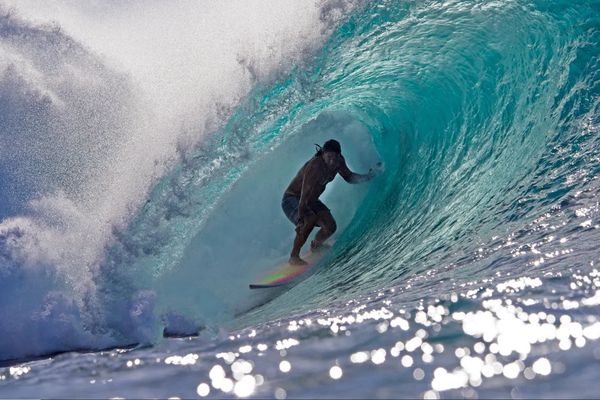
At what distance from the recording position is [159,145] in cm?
975

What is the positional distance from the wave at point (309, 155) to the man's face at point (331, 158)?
1.07 m

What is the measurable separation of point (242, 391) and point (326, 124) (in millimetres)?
6336

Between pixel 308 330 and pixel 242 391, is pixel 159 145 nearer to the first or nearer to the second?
pixel 308 330

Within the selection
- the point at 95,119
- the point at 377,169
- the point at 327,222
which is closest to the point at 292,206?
the point at 327,222

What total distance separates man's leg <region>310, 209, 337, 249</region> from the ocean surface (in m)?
0.35

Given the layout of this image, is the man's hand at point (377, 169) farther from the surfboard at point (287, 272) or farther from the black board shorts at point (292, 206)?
the surfboard at point (287, 272)

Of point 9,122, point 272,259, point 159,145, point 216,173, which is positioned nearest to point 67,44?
Result: point 9,122

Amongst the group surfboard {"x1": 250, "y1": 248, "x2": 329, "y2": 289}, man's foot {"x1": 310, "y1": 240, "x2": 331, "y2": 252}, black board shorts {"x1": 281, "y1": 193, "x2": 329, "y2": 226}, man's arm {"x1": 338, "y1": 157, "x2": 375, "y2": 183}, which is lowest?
surfboard {"x1": 250, "y1": 248, "x2": 329, "y2": 289}

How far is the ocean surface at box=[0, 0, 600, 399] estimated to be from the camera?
4.73 meters

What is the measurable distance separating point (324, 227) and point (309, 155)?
2021 millimetres

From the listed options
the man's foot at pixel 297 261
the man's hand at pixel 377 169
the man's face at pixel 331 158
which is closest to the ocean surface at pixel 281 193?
the man's hand at pixel 377 169

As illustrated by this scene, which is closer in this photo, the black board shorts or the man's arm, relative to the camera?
the man's arm

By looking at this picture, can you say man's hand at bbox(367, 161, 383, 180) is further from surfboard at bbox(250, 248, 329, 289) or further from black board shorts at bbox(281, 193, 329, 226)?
surfboard at bbox(250, 248, 329, 289)

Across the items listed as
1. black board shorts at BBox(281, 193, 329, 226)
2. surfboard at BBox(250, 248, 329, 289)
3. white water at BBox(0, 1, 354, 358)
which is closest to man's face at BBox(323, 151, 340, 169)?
black board shorts at BBox(281, 193, 329, 226)
